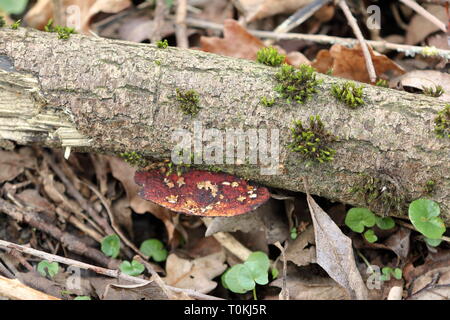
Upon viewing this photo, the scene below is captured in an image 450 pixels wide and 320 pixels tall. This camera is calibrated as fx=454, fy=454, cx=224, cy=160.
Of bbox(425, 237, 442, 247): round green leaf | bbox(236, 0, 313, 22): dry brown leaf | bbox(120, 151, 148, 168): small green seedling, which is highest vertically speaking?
bbox(236, 0, 313, 22): dry brown leaf

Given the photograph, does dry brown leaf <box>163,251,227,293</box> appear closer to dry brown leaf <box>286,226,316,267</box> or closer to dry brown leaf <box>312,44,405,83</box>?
dry brown leaf <box>286,226,316,267</box>

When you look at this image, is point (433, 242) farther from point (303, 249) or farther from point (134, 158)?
point (134, 158)

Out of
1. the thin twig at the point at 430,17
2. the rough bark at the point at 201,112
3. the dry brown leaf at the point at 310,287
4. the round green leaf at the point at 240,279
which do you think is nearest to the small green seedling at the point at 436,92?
the rough bark at the point at 201,112

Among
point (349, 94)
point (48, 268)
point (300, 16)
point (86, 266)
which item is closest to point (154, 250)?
point (86, 266)

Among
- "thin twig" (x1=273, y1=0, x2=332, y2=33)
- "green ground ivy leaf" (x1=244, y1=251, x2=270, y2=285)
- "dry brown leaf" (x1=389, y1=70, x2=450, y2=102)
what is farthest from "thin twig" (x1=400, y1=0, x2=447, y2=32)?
"green ground ivy leaf" (x1=244, y1=251, x2=270, y2=285)

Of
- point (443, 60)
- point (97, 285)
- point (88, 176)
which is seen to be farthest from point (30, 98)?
point (443, 60)

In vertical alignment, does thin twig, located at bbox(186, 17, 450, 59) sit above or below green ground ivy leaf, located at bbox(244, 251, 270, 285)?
above
